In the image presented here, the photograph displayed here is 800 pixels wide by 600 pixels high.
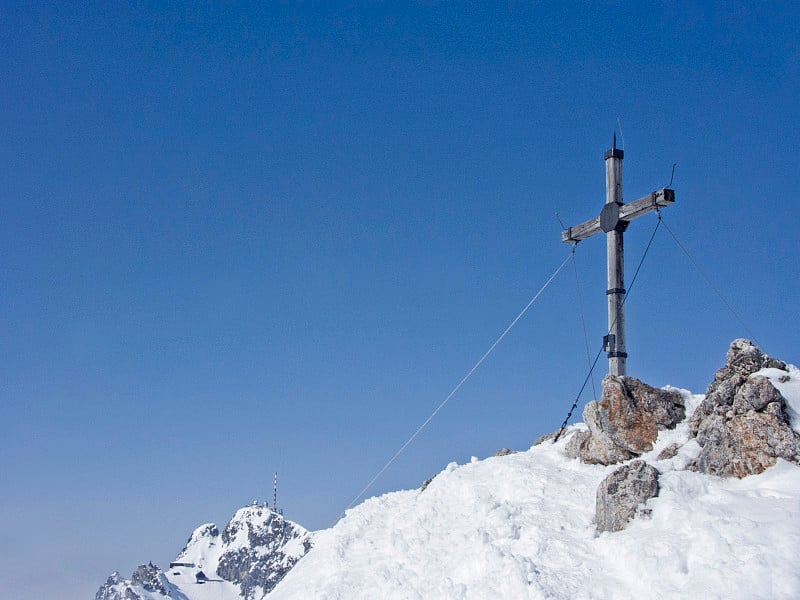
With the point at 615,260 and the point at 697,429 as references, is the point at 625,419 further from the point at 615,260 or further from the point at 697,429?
the point at 615,260

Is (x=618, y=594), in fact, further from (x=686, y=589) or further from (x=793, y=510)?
(x=793, y=510)

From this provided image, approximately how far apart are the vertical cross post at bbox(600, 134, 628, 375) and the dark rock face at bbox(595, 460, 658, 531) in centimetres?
540

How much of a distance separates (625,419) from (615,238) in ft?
17.0

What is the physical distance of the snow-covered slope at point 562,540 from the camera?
13016mm

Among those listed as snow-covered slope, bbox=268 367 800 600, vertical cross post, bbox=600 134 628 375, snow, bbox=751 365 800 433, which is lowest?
snow-covered slope, bbox=268 367 800 600

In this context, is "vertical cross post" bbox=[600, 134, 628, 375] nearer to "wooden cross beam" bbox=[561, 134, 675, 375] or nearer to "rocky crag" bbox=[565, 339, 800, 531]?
"wooden cross beam" bbox=[561, 134, 675, 375]

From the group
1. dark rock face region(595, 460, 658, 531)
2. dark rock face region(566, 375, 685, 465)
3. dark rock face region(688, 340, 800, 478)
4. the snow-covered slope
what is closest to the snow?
the snow-covered slope

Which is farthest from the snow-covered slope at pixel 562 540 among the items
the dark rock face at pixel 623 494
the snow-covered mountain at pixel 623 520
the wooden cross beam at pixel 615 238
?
the wooden cross beam at pixel 615 238

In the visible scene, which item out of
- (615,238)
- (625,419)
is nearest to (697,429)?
(625,419)

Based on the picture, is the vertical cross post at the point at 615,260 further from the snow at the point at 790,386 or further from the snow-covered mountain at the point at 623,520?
the snow at the point at 790,386

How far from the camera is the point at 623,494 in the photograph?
15.4 meters

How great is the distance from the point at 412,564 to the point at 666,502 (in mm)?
5023

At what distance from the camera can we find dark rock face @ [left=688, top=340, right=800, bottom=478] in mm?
15414

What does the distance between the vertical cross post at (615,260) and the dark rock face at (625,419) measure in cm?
159
